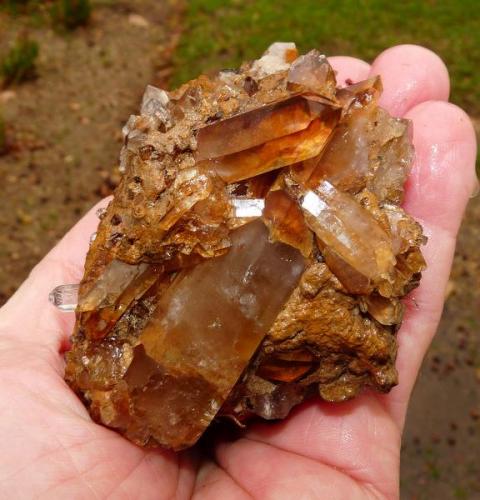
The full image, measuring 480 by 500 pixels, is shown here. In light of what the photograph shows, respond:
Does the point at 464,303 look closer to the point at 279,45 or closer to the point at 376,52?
the point at 376,52

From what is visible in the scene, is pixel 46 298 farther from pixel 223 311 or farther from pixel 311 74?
pixel 311 74

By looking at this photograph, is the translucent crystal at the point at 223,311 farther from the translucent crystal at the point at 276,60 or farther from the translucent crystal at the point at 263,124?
the translucent crystal at the point at 276,60

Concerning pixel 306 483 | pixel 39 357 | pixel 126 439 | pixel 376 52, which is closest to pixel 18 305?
pixel 39 357

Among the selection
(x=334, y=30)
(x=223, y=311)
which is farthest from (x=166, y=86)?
(x=223, y=311)

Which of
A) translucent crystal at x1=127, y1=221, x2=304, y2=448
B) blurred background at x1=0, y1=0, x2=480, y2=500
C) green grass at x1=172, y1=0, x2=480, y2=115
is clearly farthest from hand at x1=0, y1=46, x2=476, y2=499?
green grass at x1=172, y1=0, x2=480, y2=115

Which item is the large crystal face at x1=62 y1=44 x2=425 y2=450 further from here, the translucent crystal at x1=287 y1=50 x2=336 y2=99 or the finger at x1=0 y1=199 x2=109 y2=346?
the finger at x1=0 y1=199 x2=109 y2=346

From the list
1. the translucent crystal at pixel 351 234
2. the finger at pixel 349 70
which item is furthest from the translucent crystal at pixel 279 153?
the finger at pixel 349 70
